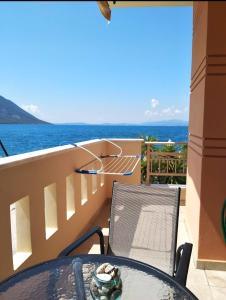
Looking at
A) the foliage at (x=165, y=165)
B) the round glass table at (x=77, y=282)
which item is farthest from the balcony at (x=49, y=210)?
the foliage at (x=165, y=165)

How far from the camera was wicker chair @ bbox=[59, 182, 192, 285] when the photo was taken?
85.7 inches

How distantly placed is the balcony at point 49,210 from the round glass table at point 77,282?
0.63m

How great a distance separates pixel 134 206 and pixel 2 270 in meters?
1.12

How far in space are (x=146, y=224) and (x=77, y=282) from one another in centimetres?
105

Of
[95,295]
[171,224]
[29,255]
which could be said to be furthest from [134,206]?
[95,295]

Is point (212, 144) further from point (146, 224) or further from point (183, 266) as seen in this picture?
point (183, 266)

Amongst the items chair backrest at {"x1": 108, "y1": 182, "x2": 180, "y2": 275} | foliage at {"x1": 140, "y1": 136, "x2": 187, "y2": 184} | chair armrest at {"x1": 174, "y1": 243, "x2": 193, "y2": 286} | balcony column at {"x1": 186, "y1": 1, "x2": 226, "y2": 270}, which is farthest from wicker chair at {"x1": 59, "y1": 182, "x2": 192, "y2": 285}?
foliage at {"x1": 140, "y1": 136, "x2": 187, "y2": 184}

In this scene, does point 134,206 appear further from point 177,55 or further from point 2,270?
point 177,55

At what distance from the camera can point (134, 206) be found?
236 cm

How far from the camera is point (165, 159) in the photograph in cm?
573

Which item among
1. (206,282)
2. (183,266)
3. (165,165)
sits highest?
(183,266)

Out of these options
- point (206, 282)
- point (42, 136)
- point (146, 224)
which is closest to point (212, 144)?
point (146, 224)

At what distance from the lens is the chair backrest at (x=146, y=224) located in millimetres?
2184

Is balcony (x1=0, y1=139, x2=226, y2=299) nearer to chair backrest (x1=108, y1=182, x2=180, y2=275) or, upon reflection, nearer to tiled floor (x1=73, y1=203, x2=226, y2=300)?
tiled floor (x1=73, y1=203, x2=226, y2=300)
